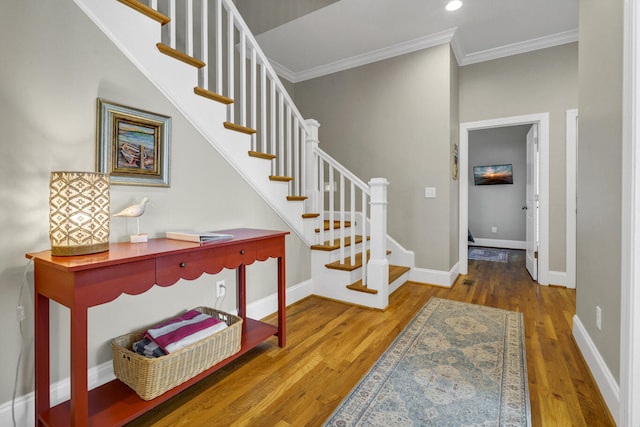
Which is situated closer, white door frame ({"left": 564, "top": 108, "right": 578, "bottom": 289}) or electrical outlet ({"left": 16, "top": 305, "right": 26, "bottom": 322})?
electrical outlet ({"left": 16, "top": 305, "right": 26, "bottom": 322})

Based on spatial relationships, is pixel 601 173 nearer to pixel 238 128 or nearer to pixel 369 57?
pixel 238 128

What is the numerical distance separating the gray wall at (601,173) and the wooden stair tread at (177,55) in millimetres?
2184

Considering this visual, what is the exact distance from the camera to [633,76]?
1206 millimetres

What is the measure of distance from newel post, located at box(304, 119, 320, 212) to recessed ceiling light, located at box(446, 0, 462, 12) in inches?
64.1

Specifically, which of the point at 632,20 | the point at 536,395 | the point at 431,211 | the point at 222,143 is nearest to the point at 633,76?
the point at 632,20

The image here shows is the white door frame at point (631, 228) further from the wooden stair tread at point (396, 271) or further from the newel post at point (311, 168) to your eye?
the newel post at point (311, 168)

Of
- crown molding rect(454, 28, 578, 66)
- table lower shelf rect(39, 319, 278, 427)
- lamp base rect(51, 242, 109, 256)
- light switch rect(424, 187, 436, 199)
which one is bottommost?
table lower shelf rect(39, 319, 278, 427)

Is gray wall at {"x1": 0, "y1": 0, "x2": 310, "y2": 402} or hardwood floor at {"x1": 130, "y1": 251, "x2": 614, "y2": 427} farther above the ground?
gray wall at {"x1": 0, "y1": 0, "x2": 310, "y2": 402}

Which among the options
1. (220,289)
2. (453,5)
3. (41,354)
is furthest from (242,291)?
(453,5)

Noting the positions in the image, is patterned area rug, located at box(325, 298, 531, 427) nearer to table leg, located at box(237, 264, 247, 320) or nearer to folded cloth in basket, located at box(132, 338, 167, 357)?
folded cloth in basket, located at box(132, 338, 167, 357)

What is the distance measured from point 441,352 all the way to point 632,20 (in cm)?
190

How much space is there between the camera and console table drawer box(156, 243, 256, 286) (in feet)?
4.41

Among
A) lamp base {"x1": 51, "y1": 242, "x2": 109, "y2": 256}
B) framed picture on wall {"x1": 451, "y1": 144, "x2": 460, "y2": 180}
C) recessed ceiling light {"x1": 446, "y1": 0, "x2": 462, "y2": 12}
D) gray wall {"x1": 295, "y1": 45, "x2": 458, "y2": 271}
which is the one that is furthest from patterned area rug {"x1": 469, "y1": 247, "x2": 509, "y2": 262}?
lamp base {"x1": 51, "y1": 242, "x2": 109, "y2": 256}

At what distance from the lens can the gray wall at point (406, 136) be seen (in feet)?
11.2
